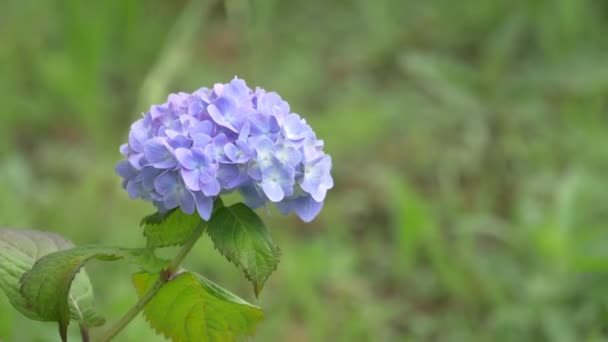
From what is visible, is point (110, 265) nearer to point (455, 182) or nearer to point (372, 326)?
point (372, 326)

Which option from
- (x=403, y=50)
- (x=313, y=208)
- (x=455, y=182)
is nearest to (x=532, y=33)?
(x=403, y=50)

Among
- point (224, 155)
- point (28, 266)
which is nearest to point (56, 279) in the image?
point (28, 266)

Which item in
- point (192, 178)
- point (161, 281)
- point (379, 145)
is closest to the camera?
point (192, 178)

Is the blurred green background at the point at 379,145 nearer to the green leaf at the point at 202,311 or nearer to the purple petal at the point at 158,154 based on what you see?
the green leaf at the point at 202,311

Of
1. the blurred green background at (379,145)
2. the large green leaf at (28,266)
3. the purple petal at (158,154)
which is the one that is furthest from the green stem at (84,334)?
the blurred green background at (379,145)

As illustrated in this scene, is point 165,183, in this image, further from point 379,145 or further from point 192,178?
point 379,145

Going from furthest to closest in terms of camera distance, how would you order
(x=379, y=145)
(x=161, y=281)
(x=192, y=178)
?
(x=379, y=145), (x=161, y=281), (x=192, y=178)

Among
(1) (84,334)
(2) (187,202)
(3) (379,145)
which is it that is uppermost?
(3) (379,145)
